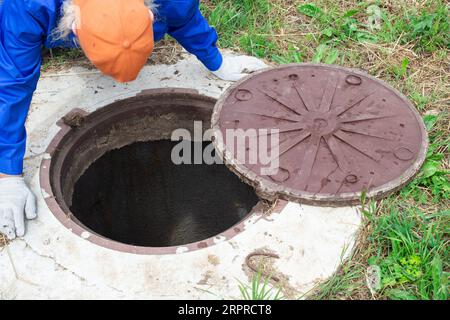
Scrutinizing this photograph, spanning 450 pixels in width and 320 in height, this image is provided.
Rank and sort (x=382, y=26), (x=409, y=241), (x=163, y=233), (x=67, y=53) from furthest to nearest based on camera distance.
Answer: (x=163, y=233)
(x=382, y=26)
(x=67, y=53)
(x=409, y=241)

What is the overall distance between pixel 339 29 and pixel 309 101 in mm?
857

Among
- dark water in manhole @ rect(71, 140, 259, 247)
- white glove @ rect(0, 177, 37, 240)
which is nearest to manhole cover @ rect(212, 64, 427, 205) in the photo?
dark water in manhole @ rect(71, 140, 259, 247)

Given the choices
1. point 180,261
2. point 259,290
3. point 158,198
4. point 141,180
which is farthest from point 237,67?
point 259,290

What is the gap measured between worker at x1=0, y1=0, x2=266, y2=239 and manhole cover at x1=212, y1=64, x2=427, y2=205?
0.55 m

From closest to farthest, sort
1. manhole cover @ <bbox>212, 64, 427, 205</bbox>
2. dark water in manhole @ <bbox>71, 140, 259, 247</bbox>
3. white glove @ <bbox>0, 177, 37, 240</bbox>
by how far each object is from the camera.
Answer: white glove @ <bbox>0, 177, 37, 240</bbox> < manhole cover @ <bbox>212, 64, 427, 205</bbox> < dark water in manhole @ <bbox>71, 140, 259, 247</bbox>

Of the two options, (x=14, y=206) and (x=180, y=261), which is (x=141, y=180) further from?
(x=180, y=261)

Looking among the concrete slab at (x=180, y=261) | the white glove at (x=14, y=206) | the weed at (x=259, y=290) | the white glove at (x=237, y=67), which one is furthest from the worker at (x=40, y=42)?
the weed at (x=259, y=290)

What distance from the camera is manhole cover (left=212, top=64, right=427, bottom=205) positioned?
2.34 metres

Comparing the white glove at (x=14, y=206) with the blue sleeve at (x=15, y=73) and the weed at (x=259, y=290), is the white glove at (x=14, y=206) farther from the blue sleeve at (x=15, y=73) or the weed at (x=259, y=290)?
the weed at (x=259, y=290)

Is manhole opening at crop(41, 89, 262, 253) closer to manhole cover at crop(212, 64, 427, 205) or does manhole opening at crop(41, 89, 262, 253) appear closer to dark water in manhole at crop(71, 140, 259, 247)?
dark water in manhole at crop(71, 140, 259, 247)

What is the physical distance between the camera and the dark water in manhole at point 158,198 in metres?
3.17
